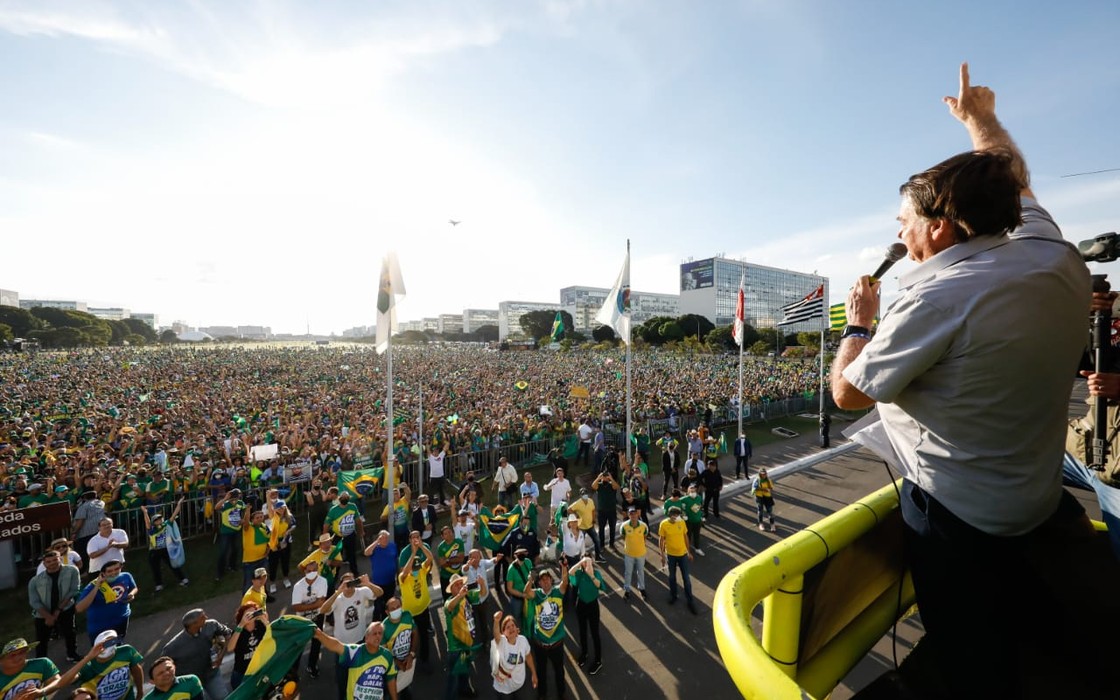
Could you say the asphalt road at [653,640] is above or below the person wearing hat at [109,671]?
below

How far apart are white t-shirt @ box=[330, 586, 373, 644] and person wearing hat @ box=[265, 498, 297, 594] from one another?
3182mm

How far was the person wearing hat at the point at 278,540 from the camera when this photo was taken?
8531 mm

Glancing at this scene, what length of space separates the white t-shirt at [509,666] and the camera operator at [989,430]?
501 cm

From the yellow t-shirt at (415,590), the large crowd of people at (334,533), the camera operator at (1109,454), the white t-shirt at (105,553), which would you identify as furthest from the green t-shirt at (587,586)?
the white t-shirt at (105,553)

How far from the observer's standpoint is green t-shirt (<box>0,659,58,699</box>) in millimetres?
4578

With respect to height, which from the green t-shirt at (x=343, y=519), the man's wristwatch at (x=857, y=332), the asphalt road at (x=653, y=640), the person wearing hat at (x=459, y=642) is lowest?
the asphalt road at (x=653, y=640)

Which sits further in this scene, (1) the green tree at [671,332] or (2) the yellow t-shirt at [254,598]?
(1) the green tree at [671,332]

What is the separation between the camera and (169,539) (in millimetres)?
8594

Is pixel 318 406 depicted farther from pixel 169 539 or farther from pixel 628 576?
pixel 628 576

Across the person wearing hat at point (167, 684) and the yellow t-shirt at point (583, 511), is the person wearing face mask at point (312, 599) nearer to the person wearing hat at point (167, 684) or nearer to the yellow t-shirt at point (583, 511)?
the person wearing hat at point (167, 684)

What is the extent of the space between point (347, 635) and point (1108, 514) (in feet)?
23.3

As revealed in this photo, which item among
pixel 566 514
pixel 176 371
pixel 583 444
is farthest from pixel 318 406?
pixel 176 371

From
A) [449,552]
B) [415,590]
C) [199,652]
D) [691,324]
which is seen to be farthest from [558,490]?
[691,324]

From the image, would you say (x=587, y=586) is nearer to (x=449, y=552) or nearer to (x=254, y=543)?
(x=449, y=552)
